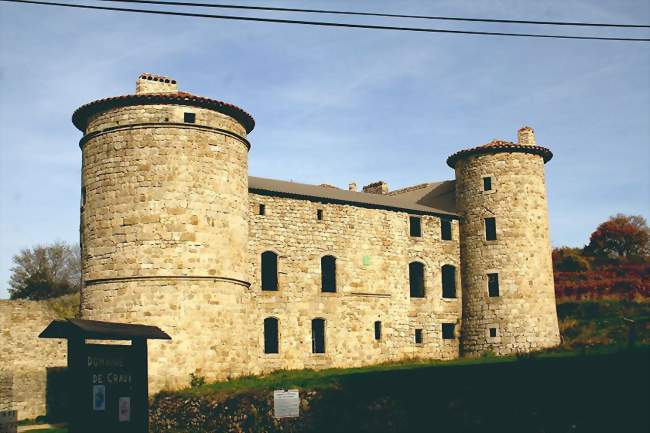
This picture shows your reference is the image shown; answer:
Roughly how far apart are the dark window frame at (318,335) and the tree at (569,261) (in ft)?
91.9

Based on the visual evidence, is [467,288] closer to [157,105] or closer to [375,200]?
[375,200]

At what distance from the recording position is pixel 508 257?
3616cm

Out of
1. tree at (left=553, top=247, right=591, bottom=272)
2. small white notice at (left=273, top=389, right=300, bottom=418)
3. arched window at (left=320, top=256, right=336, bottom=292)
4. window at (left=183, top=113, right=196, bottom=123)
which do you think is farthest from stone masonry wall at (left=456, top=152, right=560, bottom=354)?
tree at (left=553, top=247, right=591, bottom=272)

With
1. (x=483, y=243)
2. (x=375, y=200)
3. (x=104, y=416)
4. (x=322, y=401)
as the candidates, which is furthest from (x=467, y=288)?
(x=104, y=416)

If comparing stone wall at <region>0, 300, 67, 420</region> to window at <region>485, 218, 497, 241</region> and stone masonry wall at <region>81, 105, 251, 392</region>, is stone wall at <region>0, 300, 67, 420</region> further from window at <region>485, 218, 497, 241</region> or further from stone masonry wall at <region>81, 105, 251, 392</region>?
window at <region>485, 218, 497, 241</region>

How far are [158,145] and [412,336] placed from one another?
15014 mm

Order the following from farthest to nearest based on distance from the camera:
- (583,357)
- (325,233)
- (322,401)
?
(325,233), (322,401), (583,357)

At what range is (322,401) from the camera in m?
22.0

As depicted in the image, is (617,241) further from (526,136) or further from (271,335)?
(271,335)

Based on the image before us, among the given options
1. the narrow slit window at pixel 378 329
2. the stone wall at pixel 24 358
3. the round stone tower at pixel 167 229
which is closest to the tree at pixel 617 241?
the narrow slit window at pixel 378 329

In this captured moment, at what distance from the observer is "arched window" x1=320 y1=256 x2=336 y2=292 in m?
32.9

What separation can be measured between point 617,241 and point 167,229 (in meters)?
42.5

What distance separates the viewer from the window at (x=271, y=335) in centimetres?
3062

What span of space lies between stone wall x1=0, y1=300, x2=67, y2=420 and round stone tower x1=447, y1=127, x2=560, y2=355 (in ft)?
61.6
